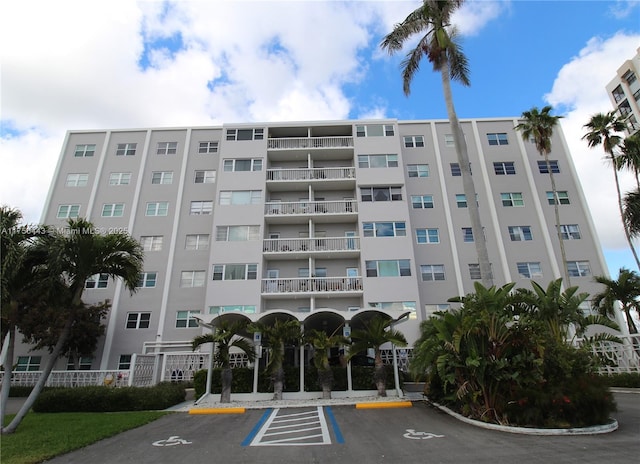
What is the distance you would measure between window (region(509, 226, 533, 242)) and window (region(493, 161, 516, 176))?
479 centimetres

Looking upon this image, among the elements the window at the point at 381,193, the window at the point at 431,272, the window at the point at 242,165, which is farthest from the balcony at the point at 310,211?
the window at the point at 431,272

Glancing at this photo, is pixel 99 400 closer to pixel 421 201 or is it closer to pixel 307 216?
pixel 307 216

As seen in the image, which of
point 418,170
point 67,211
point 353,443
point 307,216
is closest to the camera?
point 353,443

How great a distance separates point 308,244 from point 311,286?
3.21 m

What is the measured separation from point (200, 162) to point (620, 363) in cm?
3006

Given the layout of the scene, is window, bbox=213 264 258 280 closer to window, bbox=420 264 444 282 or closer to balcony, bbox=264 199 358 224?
balcony, bbox=264 199 358 224

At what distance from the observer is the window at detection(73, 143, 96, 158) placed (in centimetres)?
2955

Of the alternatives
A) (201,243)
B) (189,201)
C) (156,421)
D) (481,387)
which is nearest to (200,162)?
(189,201)

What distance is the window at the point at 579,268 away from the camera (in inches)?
971

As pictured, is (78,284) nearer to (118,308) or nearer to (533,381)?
(533,381)

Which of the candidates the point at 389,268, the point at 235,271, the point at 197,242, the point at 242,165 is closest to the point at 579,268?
the point at 389,268

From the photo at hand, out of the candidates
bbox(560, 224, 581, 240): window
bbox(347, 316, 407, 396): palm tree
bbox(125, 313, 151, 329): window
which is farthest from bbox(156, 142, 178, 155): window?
bbox(560, 224, 581, 240): window

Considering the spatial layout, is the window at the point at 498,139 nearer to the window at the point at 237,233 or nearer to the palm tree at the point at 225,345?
the window at the point at 237,233

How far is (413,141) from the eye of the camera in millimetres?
29672
